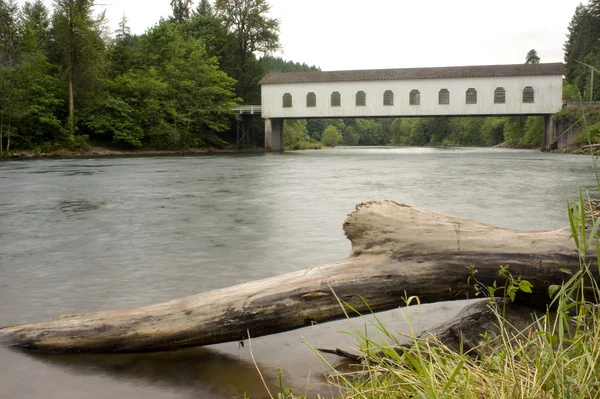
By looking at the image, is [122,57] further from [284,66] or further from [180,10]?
[284,66]

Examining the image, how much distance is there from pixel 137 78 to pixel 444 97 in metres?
22.2

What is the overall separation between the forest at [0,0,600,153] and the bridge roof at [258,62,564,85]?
232 inches

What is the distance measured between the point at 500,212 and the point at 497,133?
67.3m

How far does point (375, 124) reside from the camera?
128 metres

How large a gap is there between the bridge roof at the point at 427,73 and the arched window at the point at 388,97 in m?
0.99

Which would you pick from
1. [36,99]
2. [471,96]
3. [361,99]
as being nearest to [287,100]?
[361,99]

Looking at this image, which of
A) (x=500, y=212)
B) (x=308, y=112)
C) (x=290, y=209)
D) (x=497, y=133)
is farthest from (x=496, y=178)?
(x=497, y=133)

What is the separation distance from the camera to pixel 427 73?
37.7 metres

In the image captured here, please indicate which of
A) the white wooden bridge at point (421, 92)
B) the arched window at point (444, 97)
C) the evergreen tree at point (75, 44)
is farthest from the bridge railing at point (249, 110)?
the arched window at point (444, 97)

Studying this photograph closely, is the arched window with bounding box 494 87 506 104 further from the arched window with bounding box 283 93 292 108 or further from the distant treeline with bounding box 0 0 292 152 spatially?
the distant treeline with bounding box 0 0 292 152

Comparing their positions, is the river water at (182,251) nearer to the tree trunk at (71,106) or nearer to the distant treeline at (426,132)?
the tree trunk at (71,106)

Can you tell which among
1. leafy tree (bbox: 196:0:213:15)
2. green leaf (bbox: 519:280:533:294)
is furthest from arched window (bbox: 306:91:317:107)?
green leaf (bbox: 519:280:533:294)

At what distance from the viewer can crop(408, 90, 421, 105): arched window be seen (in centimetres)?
3803

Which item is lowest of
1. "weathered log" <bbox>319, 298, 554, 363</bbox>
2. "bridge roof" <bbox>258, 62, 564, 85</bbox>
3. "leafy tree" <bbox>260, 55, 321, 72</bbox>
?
"weathered log" <bbox>319, 298, 554, 363</bbox>
